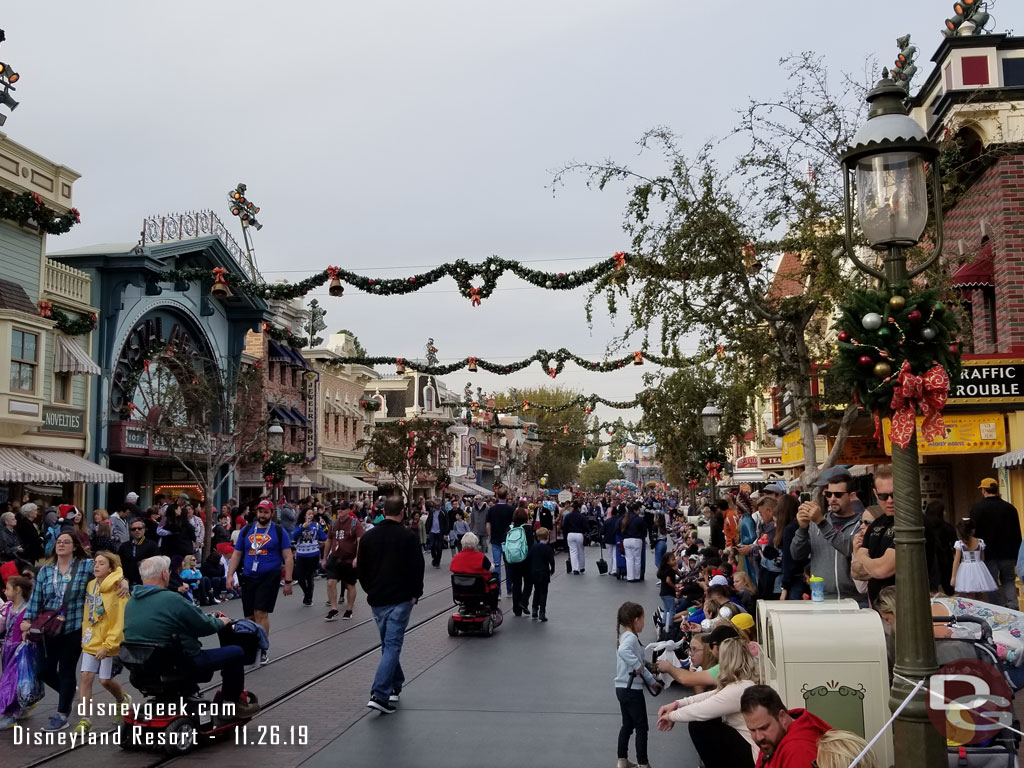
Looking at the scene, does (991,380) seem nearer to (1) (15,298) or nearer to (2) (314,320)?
(1) (15,298)

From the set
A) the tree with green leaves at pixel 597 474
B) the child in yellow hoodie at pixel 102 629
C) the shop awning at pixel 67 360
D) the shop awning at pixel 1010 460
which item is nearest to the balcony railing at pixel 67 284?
the shop awning at pixel 67 360

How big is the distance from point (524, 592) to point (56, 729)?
29.4 ft

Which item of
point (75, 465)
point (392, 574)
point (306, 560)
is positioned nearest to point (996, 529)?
point (392, 574)

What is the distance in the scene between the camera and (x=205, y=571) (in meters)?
18.9

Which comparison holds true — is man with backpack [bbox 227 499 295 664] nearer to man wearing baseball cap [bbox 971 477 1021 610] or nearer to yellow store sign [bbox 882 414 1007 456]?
man wearing baseball cap [bbox 971 477 1021 610]

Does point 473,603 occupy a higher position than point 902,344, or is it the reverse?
point 902,344

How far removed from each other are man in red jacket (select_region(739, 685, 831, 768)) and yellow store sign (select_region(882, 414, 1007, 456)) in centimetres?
1207

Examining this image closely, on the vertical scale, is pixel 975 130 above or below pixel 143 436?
above

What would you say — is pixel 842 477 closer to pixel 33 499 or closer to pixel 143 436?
pixel 33 499

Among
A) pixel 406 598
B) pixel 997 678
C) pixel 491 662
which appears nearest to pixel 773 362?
pixel 491 662

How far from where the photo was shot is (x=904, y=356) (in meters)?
5.96

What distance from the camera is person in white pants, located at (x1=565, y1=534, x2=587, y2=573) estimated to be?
2414 cm

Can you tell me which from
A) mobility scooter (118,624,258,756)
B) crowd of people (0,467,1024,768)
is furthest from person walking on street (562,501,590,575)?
mobility scooter (118,624,258,756)

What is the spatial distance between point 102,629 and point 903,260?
23.2ft
